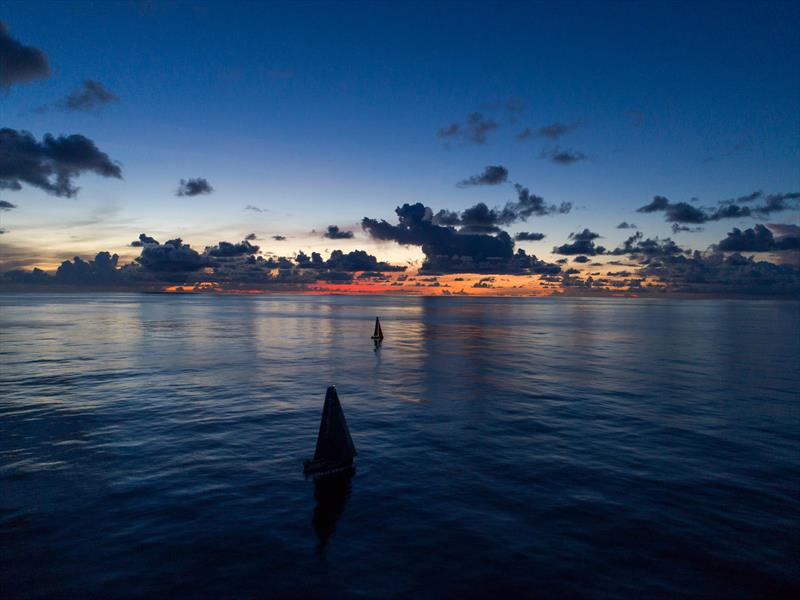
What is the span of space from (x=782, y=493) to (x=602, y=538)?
26.5 feet

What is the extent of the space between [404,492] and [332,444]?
3.36m

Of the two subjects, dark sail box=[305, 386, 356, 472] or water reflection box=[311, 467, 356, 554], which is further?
dark sail box=[305, 386, 356, 472]

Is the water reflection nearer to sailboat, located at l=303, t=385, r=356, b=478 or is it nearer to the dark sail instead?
sailboat, located at l=303, t=385, r=356, b=478

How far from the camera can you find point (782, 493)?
1589 cm

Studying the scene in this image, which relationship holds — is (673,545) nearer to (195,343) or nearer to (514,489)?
(514,489)

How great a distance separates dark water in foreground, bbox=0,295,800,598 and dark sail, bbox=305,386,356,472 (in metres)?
0.82

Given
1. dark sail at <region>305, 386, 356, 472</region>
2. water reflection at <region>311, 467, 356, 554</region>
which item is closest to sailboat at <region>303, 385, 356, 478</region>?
dark sail at <region>305, 386, 356, 472</region>

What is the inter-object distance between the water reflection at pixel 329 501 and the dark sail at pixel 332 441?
0.45 meters

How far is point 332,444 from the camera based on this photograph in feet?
57.5

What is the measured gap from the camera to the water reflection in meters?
13.1

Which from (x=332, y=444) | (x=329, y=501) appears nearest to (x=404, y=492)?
(x=329, y=501)

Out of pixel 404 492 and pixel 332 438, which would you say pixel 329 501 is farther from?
pixel 332 438

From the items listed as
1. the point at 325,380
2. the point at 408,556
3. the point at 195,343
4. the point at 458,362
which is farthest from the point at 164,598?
the point at 195,343

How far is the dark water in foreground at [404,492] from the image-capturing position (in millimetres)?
10961
